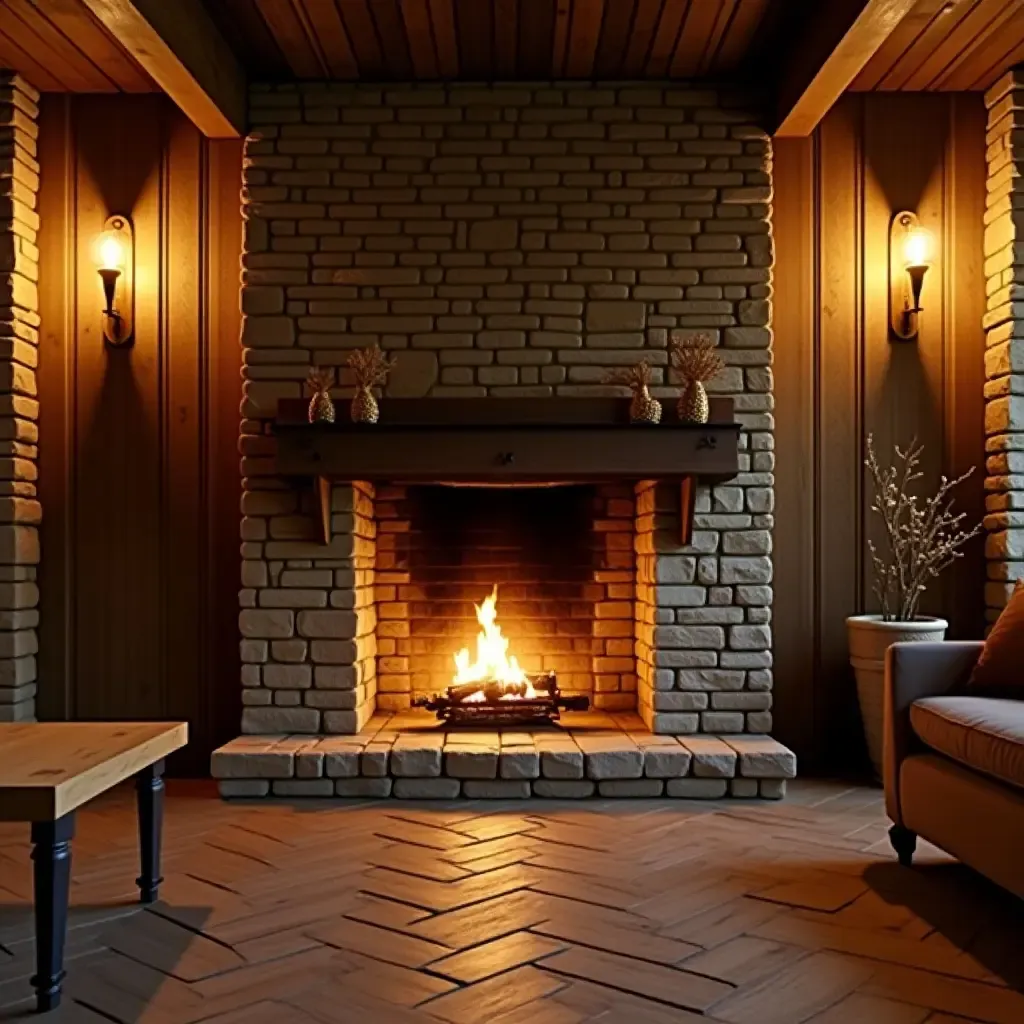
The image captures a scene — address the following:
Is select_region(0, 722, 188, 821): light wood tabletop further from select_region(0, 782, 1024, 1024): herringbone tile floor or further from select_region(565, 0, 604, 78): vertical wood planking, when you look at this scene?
select_region(565, 0, 604, 78): vertical wood planking

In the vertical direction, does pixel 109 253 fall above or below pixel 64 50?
below

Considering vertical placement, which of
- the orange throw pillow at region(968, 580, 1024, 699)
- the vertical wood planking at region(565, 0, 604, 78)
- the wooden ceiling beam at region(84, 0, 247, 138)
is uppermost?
the vertical wood planking at region(565, 0, 604, 78)

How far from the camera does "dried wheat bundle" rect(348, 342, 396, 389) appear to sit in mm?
4031

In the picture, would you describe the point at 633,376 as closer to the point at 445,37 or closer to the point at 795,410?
the point at 795,410

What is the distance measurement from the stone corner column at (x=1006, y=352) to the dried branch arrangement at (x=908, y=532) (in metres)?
0.12

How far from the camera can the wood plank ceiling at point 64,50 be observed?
3.63 m

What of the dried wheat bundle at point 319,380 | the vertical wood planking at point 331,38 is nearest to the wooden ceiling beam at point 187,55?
the vertical wood planking at point 331,38

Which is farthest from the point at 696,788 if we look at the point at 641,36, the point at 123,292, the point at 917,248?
the point at 123,292

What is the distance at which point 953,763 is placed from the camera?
2.88 meters

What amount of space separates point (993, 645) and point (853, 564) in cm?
132

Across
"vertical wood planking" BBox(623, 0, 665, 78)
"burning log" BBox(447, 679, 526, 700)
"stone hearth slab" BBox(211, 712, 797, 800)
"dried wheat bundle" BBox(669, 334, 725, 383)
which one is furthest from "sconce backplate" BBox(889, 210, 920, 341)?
"burning log" BBox(447, 679, 526, 700)

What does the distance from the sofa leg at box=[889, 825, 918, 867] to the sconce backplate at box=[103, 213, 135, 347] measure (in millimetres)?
3293

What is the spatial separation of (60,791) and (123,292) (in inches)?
109

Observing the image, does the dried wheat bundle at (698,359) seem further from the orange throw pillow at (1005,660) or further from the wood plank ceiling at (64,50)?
the wood plank ceiling at (64,50)
